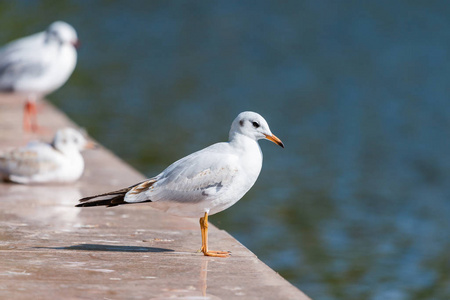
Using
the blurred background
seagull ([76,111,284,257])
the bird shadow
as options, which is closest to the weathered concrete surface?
the bird shadow

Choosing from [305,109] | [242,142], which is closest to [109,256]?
[242,142]

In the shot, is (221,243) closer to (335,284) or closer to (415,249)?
(335,284)

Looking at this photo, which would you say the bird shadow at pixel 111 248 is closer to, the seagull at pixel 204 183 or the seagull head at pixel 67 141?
the seagull at pixel 204 183

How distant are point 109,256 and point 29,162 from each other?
252 cm

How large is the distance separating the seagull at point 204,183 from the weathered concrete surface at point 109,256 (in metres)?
0.31

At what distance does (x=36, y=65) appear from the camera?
11281mm

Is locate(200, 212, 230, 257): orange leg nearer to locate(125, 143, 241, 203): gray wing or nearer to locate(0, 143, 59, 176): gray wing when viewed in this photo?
locate(125, 143, 241, 203): gray wing

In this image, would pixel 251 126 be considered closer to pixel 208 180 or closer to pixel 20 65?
pixel 208 180

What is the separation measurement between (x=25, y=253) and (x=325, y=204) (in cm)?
730

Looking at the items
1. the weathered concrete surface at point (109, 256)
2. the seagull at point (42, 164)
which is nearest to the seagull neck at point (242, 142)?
the weathered concrete surface at point (109, 256)

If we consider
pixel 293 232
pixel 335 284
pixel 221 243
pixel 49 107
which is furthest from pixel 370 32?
pixel 221 243

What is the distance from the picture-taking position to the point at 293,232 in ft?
35.8

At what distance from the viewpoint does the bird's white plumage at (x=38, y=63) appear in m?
11.3

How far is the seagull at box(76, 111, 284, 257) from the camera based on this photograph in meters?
5.41
